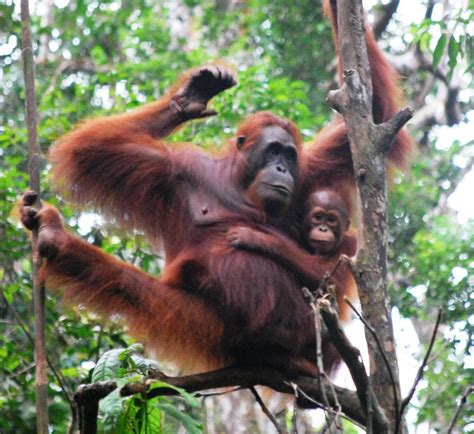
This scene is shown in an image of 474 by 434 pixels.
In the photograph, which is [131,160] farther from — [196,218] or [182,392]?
[182,392]

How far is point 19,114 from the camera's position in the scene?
893 centimetres

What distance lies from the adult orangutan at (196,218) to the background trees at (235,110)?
0.31 m

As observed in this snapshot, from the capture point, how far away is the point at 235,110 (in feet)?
24.3

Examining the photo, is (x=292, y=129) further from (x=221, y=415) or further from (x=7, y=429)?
(x=221, y=415)

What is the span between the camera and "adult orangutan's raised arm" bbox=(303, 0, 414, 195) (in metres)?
4.57

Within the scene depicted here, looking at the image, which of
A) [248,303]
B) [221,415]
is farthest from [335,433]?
[221,415]

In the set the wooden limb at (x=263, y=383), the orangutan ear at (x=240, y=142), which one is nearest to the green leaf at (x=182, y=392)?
the wooden limb at (x=263, y=383)

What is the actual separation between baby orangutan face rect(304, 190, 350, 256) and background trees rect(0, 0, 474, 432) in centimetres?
67

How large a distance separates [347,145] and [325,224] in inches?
24.5

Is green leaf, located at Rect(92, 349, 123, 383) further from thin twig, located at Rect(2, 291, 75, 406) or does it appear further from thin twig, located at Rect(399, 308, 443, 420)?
thin twig, located at Rect(399, 308, 443, 420)

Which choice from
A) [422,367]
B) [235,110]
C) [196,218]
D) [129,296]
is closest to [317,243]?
[196,218]

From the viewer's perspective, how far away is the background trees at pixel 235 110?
528 cm

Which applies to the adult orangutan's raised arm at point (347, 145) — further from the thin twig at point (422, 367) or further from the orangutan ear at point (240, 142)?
the thin twig at point (422, 367)

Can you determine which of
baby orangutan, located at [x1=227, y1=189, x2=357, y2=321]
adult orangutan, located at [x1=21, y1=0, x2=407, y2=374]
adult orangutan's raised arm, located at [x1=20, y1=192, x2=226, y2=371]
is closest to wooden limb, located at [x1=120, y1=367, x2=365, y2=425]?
adult orangutan, located at [x1=21, y1=0, x2=407, y2=374]
